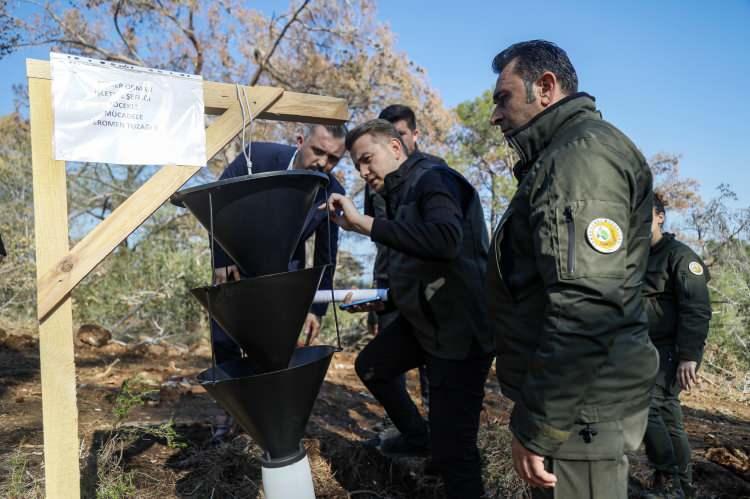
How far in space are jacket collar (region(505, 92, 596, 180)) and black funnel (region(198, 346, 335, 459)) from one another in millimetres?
1125

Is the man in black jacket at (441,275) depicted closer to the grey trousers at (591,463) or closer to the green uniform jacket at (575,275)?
the green uniform jacket at (575,275)

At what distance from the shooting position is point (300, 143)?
12.4 feet

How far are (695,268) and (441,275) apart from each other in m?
1.99

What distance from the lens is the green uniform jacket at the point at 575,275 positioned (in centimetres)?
162

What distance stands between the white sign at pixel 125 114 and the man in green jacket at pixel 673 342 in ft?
9.75

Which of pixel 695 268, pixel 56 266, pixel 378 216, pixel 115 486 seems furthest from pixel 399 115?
pixel 115 486

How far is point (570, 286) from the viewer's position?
1.62m

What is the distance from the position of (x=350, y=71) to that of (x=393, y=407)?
12369mm

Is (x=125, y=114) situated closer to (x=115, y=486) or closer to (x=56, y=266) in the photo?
(x=56, y=266)

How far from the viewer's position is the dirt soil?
344 cm

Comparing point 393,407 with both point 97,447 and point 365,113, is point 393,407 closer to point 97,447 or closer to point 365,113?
point 97,447

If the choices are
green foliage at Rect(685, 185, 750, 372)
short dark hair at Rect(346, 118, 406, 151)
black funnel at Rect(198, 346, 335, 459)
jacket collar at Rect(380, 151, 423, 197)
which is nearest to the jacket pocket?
black funnel at Rect(198, 346, 335, 459)

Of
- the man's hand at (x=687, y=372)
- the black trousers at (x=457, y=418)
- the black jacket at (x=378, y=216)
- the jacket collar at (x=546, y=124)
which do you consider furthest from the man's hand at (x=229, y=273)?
the man's hand at (x=687, y=372)

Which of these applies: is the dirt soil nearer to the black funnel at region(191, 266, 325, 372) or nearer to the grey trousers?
the black funnel at region(191, 266, 325, 372)
